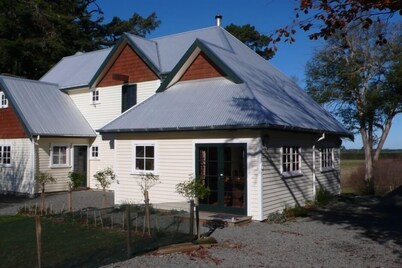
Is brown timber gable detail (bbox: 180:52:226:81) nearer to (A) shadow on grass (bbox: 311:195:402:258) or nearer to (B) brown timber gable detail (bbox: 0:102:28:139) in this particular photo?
(A) shadow on grass (bbox: 311:195:402:258)

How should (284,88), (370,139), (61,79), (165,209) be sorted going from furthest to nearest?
(370,139), (61,79), (284,88), (165,209)

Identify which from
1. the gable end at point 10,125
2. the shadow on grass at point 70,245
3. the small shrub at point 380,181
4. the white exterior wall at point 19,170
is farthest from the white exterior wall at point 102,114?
the small shrub at point 380,181

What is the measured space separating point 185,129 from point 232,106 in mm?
1650

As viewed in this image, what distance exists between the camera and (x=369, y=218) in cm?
1395

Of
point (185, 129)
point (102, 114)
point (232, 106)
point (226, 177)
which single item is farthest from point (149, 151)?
point (102, 114)

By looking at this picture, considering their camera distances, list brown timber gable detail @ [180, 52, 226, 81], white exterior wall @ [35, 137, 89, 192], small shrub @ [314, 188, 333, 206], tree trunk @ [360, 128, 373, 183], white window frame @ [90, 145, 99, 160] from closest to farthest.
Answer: brown timber gable detail @ [180, 52, 226, 81], small shrub @ [314, 188, 333, 206], white exterior wall @ [35, 137, 89, 192], white window frame @ [90, 145, 99, 160], tree trunk @ [360, 128, 373, 183]

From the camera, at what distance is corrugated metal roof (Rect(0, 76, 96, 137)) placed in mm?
20406

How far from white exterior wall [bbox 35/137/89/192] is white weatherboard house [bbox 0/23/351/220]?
0.05 metres

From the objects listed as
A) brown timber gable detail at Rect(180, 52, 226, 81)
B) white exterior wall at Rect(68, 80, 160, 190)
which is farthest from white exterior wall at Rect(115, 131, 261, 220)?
white exterior wall at Rect(68, 80, 160, 190)

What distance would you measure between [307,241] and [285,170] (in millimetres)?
4653

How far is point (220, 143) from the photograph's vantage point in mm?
13562

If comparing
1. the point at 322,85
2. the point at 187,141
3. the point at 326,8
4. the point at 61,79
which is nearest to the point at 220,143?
the point at 187,141

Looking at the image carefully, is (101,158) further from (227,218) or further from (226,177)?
Result: (227,218)

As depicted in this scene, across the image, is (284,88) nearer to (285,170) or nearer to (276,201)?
(285,170)
